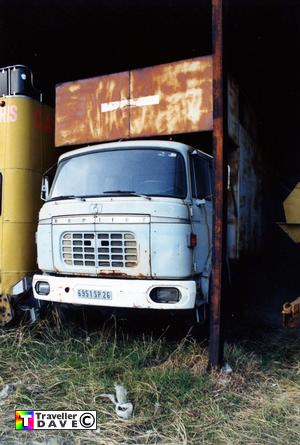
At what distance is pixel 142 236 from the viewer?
427cm

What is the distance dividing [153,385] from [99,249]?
1.44m

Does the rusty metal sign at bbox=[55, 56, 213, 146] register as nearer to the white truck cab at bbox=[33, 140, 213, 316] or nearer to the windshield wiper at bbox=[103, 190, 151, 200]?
the white truck cab at bbox=[33, 140, 213, 316]

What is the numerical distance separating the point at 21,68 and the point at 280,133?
7673 millimetres

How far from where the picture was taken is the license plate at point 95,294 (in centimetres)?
425

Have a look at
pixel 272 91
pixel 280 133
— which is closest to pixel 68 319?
pixel 272 91

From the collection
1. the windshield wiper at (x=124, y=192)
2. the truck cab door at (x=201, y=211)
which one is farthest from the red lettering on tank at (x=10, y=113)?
the truck cab door at (x=201, y=211)

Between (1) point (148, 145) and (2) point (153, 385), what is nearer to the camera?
(2) point (153, 385)

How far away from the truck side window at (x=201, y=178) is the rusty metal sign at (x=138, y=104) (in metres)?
0.40

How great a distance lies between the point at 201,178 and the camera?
511 centimetres

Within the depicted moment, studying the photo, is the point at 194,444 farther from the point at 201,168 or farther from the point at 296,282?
the point at 296,282

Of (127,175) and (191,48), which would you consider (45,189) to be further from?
(191,48)

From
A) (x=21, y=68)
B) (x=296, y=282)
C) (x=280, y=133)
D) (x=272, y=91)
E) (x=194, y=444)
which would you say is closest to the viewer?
(x=194, y=444)

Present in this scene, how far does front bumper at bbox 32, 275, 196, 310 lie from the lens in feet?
13.4

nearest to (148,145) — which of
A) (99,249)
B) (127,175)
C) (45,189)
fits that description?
(127,175)
